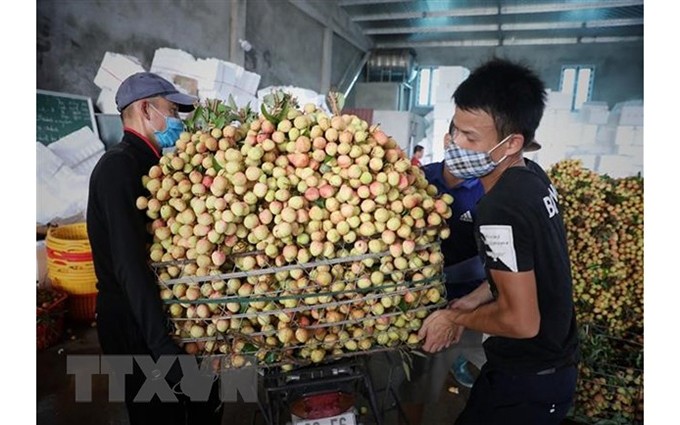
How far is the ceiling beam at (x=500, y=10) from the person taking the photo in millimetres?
8742

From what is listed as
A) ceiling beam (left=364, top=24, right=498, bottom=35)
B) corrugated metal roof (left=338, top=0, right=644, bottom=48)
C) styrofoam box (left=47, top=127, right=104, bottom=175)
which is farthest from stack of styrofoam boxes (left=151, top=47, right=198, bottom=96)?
ceiling beam (left=364, top=24, right=498, bottom=35)

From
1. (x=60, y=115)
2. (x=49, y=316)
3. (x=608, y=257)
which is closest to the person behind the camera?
(x=608, y=257)

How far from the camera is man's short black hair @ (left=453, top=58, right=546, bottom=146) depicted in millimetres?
1461

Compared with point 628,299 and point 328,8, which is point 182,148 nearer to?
point 628,299

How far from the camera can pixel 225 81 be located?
6.06m

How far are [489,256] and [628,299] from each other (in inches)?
92.6

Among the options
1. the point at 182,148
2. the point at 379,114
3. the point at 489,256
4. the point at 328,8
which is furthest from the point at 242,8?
the point at 489,256

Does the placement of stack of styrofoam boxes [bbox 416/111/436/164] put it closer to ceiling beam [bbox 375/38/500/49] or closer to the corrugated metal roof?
ceiling beam [bbox 375/38/500/49]

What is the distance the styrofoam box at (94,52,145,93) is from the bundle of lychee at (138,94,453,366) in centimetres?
378

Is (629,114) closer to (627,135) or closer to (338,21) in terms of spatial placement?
(627,135)

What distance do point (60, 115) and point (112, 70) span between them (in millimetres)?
764

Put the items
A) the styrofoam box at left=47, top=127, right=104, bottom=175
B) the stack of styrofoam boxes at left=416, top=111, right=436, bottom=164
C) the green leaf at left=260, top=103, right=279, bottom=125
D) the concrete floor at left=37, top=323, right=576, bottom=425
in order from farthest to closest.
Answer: the stack of styrofoam boxes at left=416, top=111, right=436, bottom=164 < the styrofoam box at left=47, top=127, right=104, bottom=175 < the concrete floor at left=37, top=323, right=576, bottom=425 < the green leaf at left=260, top=103, right=279, bottom=125

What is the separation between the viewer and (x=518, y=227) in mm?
1289

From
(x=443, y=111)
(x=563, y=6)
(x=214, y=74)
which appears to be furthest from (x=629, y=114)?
(x=214, y=74)
